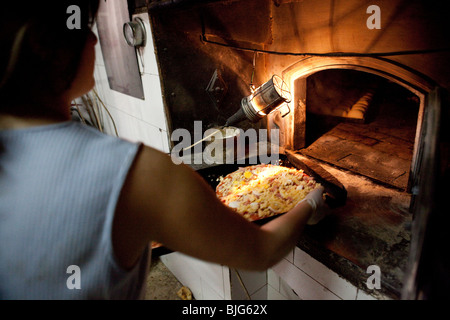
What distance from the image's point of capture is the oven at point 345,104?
5.21ft

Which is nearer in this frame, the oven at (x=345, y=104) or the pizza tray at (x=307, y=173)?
the oven at (x=345, y=104)

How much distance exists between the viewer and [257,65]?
338 cm

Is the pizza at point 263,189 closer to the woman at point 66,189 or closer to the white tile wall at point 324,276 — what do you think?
the white tile wall at point 324,276

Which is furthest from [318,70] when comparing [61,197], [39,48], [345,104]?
[61,197]

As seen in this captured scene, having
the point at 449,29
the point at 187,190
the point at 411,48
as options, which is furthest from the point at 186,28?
the point at 187,190

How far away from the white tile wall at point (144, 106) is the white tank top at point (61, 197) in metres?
2.36

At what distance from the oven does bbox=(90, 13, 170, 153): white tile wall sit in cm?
19

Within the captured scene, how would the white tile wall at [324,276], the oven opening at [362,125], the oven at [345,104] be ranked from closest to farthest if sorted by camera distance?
1. the oven at [345,104]
2. the white tile wall at [324,276]
3. the oven opening at [362,125]

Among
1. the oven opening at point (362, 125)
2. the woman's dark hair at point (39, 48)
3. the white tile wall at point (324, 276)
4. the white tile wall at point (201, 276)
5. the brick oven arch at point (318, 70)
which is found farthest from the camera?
the oven opening at point (362, 125)

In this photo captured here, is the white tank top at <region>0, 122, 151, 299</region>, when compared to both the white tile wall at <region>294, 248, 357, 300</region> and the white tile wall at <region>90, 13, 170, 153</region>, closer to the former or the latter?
the white tile wall at <region>294, 248, 357, 300</region>

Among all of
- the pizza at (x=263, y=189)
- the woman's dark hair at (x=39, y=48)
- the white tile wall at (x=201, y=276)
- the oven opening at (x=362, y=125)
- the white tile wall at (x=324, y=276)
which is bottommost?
the white tile wall at (x=201, y=276)

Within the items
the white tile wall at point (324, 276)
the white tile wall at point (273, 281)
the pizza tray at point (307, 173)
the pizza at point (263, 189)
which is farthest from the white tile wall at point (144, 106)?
the white tile wall at point (324, 276)
